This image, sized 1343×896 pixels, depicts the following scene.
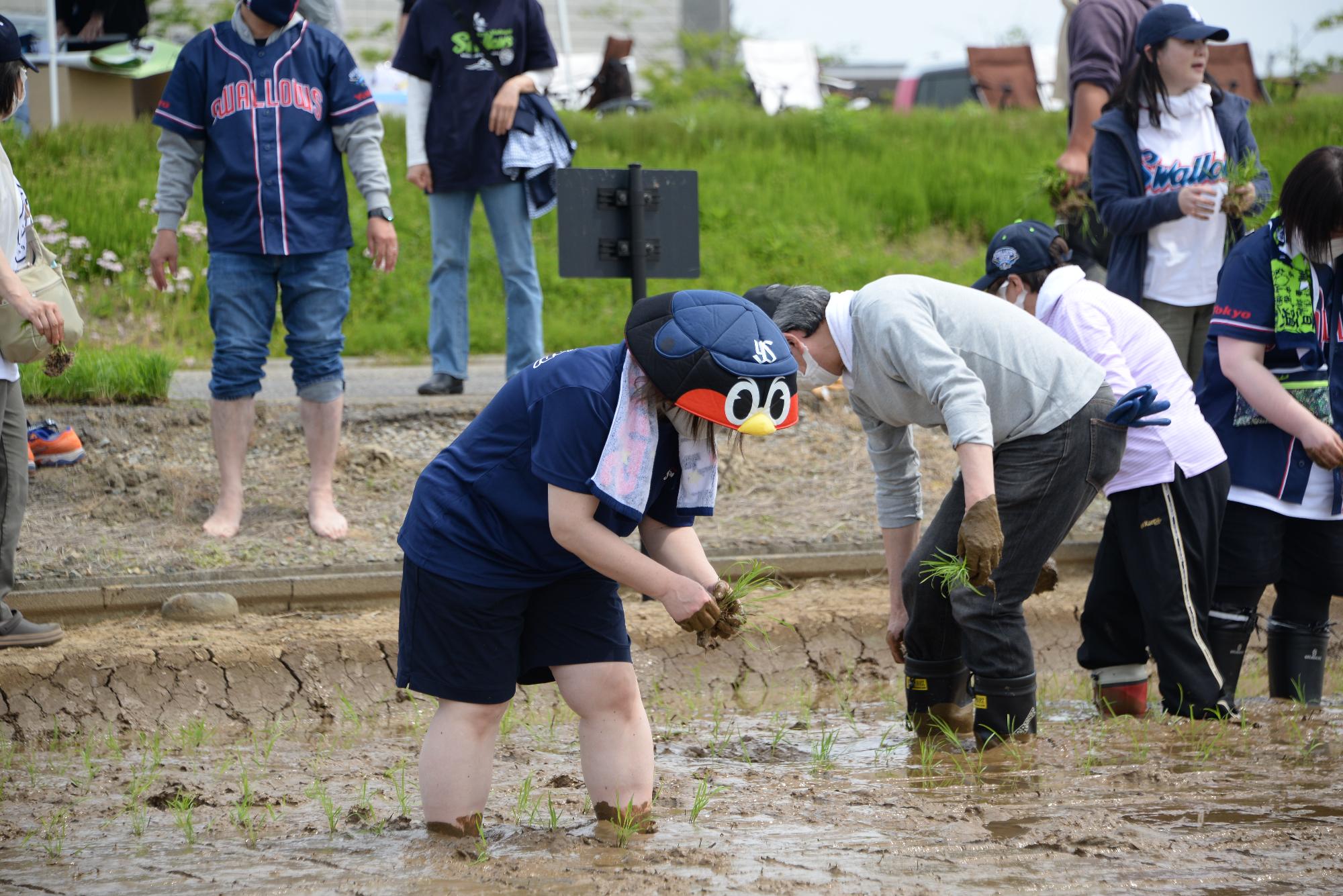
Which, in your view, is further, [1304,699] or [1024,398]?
[1304,699]

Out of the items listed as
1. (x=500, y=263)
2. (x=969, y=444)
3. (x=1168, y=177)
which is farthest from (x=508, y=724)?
(x=1168, y=177)

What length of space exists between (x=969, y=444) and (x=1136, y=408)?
0.68m

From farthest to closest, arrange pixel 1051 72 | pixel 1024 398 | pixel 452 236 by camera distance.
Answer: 1. pixel 1051 72
2. pixel 452 236
3. pixel 1024 398

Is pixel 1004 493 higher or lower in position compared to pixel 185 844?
higher

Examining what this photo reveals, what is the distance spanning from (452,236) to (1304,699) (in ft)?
14.4

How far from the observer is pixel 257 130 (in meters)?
5.58

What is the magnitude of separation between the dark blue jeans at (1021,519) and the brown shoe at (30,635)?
2.91 metres

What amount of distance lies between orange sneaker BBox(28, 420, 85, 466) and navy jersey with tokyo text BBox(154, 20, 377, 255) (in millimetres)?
1409

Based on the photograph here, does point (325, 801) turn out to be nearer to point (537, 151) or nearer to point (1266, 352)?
point (1266, 352)

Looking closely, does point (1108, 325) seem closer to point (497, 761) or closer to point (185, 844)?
point (497, 761)

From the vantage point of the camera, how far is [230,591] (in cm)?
542

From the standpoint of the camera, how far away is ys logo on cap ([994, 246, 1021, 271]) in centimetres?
445

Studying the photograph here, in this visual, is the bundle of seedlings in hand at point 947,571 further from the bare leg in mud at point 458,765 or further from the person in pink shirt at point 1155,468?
the bare leg in mud at point 458,765

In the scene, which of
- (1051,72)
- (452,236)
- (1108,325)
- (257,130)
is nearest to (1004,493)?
(1108,325)
